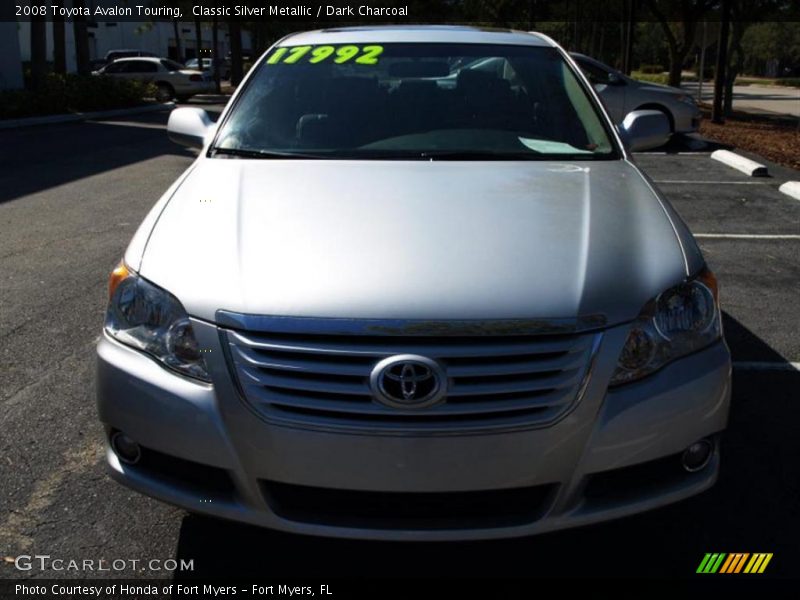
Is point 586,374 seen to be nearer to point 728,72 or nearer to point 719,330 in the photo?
point 719,330

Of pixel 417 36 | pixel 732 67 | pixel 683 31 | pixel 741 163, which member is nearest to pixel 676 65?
pixel 683 31

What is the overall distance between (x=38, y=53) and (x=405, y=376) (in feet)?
72.2

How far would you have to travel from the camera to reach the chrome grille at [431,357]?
7.57ft

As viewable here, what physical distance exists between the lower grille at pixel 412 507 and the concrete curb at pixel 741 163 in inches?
387

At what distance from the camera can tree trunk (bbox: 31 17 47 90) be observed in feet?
68.7

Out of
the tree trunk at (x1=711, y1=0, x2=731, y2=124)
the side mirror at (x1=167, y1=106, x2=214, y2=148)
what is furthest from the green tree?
the side mirror at (x1=167, y1=106, x2=214, y2=148)

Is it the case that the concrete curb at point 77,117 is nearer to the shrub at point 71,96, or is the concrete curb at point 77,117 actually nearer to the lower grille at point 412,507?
the shrub at point 71,96

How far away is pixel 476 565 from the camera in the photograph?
2.79 meters

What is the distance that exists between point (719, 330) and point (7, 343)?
3.72 m

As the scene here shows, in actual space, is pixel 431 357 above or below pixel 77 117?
above

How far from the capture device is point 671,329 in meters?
2.54

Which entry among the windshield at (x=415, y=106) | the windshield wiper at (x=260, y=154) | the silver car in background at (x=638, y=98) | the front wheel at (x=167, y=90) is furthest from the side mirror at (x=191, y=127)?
the front wheel at (x=167, y=90)
